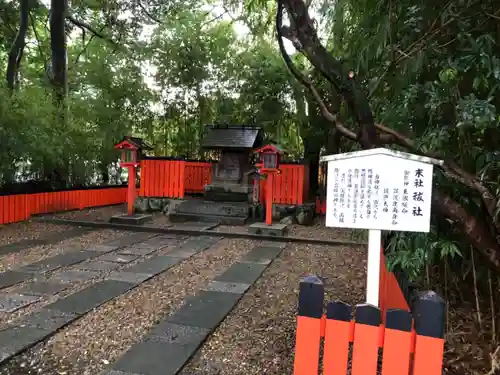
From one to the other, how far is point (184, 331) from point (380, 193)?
1853mm

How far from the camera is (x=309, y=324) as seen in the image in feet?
6.79

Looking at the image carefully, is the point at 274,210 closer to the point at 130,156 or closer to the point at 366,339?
the point at 130,156

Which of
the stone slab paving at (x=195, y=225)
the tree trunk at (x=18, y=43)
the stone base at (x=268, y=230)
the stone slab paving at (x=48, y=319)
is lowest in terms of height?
the stone slab paving at (x=48, y=319)

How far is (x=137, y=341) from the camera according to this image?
9.74 feet

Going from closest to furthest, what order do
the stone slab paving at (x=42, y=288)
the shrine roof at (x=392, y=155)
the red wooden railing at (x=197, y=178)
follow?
1. the shrine roof at (x=392, y=155)
2. the stone slab paving at (x=42, y=288)
3. the red wooden railing at (x=197, y=178)

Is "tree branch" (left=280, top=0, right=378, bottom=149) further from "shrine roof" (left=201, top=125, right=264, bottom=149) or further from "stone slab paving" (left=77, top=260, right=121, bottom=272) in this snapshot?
"shrine roof" (left=201, top=125, right=264, bottom=149)

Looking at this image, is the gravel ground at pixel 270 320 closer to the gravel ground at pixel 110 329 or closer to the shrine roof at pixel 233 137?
the gravel ground at pixel 110 329

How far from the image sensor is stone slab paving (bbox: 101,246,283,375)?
2.58 m

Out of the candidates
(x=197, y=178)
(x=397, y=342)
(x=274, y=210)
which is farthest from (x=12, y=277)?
(x=197, y=178)

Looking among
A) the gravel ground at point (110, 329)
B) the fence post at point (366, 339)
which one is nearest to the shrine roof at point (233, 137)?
the gravel ground at point (110, 329)

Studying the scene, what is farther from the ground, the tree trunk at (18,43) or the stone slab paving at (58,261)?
the tree trunk at (18,43)

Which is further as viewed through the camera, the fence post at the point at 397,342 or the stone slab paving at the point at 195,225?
the stone slab paving at the point at 195,225

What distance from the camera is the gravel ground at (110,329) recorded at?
260 cm

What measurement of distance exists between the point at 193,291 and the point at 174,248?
233 centimetres
